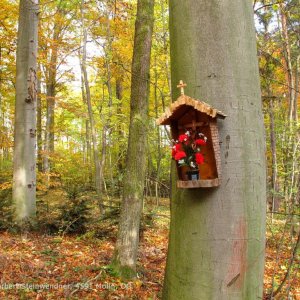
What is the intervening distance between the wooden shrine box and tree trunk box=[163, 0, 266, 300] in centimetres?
5

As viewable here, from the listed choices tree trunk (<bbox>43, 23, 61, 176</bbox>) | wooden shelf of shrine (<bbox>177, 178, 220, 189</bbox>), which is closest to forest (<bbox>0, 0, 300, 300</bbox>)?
wooden shelf of shrine (<bbox>177, 178, 220, 189</bbox>)

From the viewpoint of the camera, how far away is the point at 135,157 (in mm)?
5191

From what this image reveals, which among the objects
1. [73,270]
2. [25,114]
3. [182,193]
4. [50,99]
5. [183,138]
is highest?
[50,99]

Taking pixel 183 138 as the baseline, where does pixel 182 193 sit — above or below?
below

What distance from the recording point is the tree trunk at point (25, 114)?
697 cm

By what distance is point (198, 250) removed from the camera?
180 cm

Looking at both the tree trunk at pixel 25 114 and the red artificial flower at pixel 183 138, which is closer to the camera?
the red artificial flower at pixel 183 138

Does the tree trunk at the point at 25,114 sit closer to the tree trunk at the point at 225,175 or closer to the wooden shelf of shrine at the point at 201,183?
the tree trunk at the point at 225,175

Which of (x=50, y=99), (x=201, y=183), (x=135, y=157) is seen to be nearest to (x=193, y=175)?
(x=201, y=183)

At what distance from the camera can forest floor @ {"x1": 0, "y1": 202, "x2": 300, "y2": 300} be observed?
13.3ft

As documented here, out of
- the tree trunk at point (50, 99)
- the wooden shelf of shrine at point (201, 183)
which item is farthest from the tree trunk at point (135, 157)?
the tree trunk at point (50, 99)

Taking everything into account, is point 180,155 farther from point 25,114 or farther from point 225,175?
point 25,114

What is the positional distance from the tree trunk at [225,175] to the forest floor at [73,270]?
179 cm

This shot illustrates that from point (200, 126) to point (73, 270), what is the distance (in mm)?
3838
